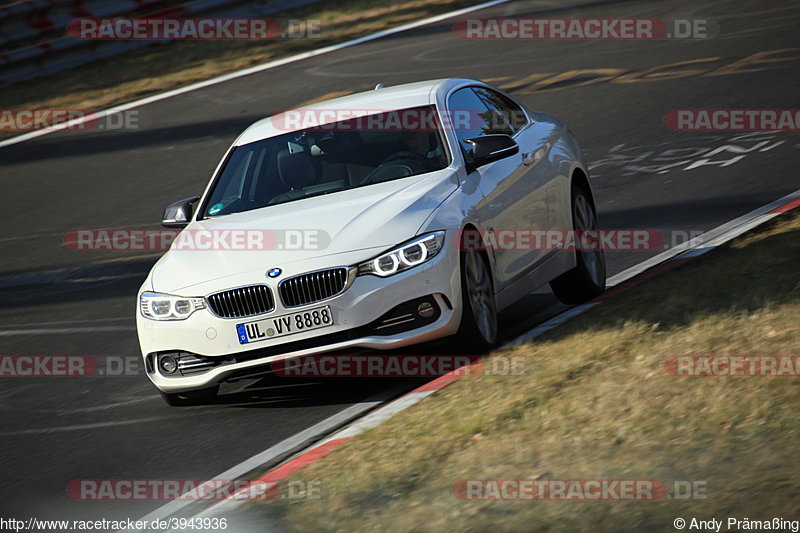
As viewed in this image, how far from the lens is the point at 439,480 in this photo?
528 cm

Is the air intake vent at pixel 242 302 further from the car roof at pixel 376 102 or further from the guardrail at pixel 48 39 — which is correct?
the guardrail at pixel 48 39

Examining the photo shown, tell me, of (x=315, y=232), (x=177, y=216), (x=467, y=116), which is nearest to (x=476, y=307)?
(x=315, y=232)

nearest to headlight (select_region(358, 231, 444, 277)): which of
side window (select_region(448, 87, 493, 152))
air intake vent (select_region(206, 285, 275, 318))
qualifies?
air intake vent (select_region(206, 285, 275, 318))

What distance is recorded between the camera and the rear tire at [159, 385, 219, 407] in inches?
294

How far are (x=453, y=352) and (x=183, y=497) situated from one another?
2085mm

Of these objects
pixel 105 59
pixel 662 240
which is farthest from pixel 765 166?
pixel 105 59

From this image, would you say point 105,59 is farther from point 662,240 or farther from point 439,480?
point 439,480

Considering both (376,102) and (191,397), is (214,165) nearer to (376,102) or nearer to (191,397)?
(376,102)

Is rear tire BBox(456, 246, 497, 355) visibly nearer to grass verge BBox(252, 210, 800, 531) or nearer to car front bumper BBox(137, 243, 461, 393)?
car front bumper BBox(137, 243, 461, 393)

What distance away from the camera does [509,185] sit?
26.4ft

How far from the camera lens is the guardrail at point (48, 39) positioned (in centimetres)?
2058

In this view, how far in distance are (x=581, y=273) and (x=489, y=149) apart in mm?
1569

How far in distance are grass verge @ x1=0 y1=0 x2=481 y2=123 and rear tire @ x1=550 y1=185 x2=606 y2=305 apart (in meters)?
12.2

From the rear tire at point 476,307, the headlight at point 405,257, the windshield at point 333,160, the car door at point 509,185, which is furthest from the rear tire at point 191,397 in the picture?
the car door at point 509,185
